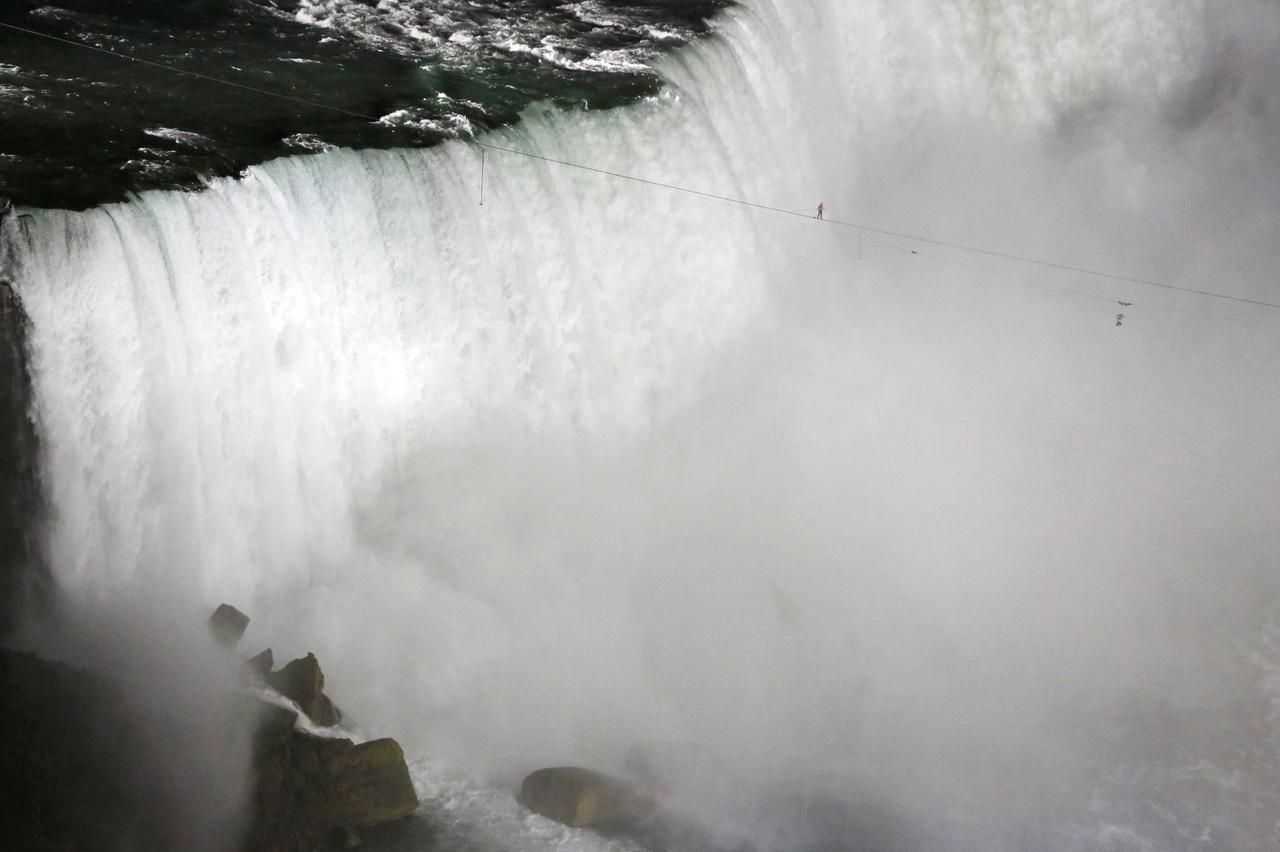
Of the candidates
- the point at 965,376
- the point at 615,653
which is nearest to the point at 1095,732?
the point at 615,653

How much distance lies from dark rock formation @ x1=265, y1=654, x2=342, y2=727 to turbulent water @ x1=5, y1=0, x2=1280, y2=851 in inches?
36.5

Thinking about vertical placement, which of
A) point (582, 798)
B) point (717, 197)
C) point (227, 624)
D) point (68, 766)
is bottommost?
point (582, 798)

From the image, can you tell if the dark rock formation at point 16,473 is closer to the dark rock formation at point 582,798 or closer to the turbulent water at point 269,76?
the turbulent water at point 269,76

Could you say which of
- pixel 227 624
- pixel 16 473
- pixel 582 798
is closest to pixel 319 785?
pixel 227 624

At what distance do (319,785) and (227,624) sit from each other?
203cm

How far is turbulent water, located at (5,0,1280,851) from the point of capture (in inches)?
479

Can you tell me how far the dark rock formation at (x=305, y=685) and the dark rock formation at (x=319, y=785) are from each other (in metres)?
0.36

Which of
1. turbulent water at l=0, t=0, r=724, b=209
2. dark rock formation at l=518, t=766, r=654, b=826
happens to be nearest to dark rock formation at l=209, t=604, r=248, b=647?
dark rock formation at l=518, t=766, r=654, b=826

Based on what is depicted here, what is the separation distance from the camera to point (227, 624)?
11891 mm

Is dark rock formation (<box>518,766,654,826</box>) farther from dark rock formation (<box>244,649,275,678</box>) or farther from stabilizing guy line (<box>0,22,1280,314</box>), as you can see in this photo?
stabilizing guy line (<box>0,22,1280,314</box>)

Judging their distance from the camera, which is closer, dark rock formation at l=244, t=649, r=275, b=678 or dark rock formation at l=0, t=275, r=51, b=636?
dark rock formation at l=0, t=275, r=51, b=636

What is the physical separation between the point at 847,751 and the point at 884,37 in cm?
1371

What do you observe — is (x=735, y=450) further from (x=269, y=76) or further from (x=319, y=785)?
(x=319, y=785)

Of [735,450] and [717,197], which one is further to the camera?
[717,197]
